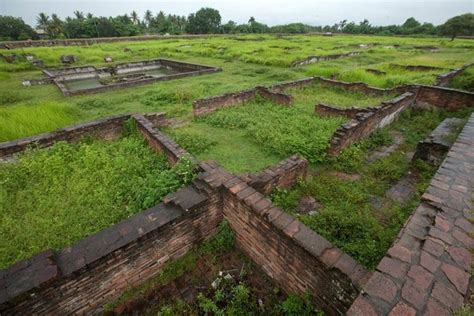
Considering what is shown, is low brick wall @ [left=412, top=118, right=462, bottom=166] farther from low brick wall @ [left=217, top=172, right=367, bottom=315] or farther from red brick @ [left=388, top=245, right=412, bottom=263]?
low brick wall @ [left=217, top=172, right=367, bottom=315]

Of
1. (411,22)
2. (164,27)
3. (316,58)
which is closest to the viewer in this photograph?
(316,58)

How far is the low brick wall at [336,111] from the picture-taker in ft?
23.1

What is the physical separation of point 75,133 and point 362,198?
6771mm

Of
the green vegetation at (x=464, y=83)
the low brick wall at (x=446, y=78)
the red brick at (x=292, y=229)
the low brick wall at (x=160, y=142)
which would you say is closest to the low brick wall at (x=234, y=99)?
the low brick wall at (x=160, y=142)

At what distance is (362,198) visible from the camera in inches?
168

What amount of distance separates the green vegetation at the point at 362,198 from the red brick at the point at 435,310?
4.07 ft

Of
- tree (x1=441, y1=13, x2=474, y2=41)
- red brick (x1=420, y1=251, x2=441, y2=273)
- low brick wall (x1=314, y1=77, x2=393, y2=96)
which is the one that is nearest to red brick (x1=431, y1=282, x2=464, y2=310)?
red brick (x1=420, y1=251, x2=441, y2=273)

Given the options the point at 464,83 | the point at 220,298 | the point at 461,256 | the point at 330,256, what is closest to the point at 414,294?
the point at 330,256

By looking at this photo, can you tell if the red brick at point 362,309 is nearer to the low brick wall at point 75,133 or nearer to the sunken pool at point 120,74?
the low brick wall at point 75,133

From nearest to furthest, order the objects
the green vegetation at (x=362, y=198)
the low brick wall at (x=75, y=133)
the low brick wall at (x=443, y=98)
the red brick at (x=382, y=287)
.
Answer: the red brick at (x=382, y=287)
the green vegetation at (x=362, y=198)
the low brick wall at (x=75, y=133)
the low brick wall at (x=443, y=98)

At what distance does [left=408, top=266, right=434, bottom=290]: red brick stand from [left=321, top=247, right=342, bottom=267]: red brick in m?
0.60

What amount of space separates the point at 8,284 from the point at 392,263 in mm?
3660

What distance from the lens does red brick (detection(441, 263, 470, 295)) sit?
192cm

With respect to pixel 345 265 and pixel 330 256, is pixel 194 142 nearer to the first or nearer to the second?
pixel 330 256
